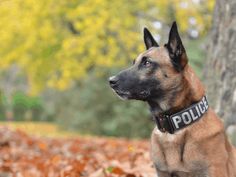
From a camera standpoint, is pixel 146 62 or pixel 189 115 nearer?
pixel 189 115

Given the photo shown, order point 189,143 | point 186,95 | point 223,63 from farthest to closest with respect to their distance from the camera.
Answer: point 223,63 < point 186,95 < point 189,143

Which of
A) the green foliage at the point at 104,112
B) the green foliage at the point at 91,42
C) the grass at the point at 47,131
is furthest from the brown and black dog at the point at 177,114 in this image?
the green foliage at the point at 104,112

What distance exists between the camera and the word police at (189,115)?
4.04m

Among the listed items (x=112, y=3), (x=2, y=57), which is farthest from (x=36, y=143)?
(x=2, y=57)

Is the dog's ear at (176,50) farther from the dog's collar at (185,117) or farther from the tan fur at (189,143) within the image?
the dog's collar at (185,117)

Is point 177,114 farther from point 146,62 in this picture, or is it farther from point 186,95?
point 146,62

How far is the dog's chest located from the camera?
395 centimetres

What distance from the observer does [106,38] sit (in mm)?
23531

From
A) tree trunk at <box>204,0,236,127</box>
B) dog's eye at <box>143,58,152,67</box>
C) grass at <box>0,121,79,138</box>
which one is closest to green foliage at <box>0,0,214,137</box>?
grass at <box>0,121,79,138</box>

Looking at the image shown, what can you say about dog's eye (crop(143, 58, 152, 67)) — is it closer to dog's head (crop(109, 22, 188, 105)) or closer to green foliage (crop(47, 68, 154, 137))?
dog's head (crop(109, 22, 188, 105))

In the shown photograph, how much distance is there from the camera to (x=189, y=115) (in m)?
4.04

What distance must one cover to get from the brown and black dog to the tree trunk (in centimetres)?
250

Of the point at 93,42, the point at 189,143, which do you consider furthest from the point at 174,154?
the point at 93,42

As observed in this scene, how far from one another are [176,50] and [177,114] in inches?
19.0
